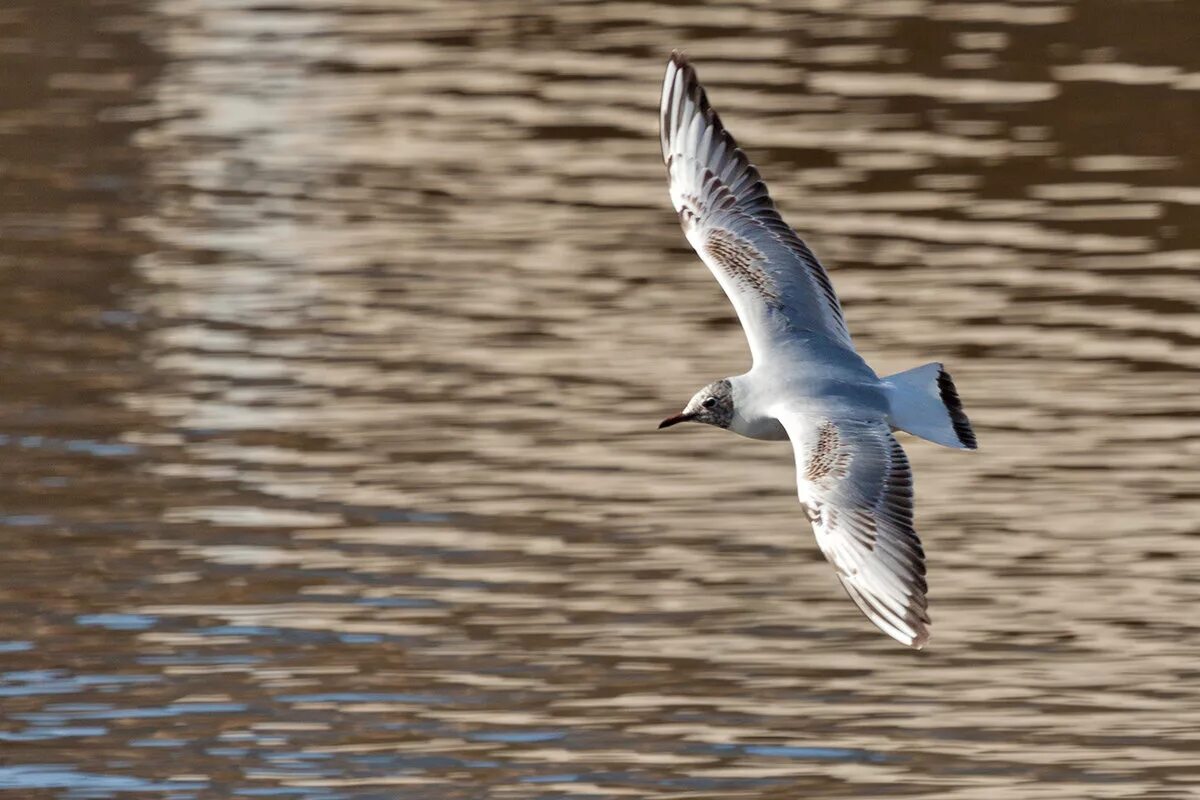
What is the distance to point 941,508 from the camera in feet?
36.9

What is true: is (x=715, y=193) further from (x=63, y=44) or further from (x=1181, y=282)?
(x=63, y=44)

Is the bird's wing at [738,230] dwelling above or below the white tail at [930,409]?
above

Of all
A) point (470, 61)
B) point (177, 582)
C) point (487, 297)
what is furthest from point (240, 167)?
point (177, 582)

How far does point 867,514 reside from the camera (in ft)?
24.1

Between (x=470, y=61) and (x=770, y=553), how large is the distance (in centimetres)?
1013

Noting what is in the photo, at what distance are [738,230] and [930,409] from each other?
55.1 inches

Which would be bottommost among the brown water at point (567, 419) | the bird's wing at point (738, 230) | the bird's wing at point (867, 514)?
the brown water at point (567, 419)

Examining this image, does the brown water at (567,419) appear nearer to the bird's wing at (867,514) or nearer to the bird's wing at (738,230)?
the bird's wing at (738,230)

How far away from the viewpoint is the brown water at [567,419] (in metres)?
9.38

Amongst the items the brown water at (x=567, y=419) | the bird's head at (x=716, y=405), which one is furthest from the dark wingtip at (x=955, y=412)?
the brown water at (x=567, y=419)

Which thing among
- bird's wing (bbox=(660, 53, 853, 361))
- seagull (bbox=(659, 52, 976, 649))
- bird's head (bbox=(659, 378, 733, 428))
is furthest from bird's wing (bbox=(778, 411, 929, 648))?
bird's wing (bbox=(660, 53, 853, 361))

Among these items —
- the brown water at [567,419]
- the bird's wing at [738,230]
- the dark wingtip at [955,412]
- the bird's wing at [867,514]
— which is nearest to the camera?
the bird's wing at [867,514]

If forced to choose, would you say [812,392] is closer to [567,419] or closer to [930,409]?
[930,409]

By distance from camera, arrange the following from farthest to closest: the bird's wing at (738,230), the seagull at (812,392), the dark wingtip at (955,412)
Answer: the bird's wing at (738,230), the dark wingtip at (955,412), the seagull at (812,392)
